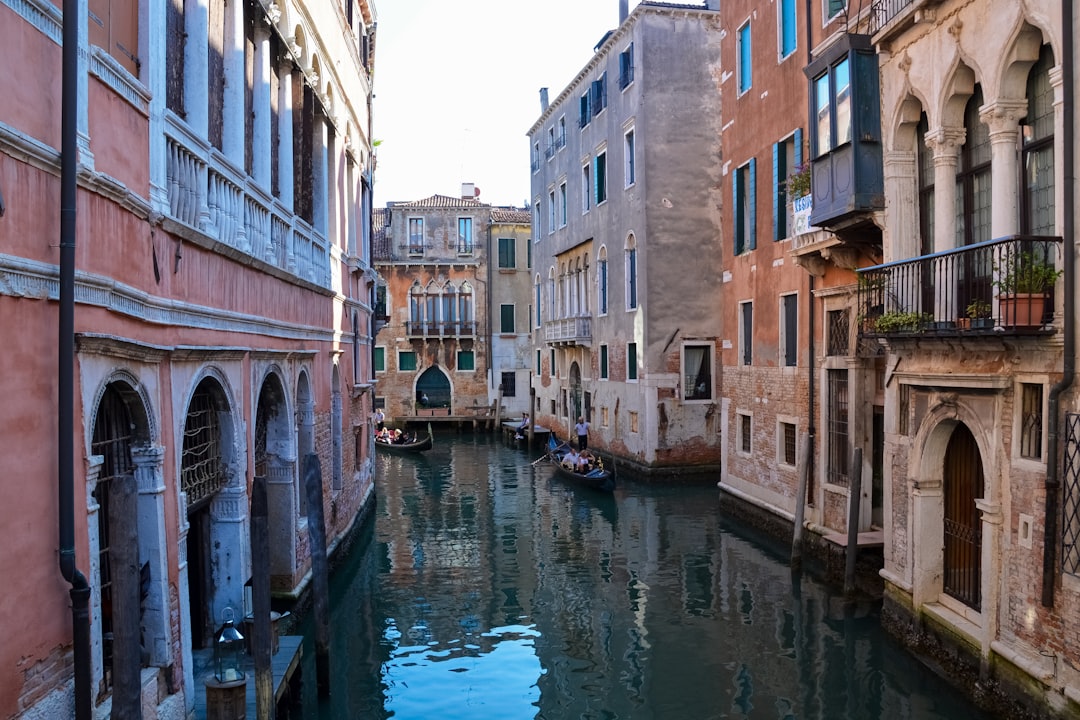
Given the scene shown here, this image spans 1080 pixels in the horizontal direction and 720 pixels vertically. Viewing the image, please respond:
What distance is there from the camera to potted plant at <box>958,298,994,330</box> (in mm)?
6500

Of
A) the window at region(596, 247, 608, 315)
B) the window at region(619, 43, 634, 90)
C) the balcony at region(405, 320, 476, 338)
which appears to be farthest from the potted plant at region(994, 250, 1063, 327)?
the balcony at region(405, 320, 476, 338)

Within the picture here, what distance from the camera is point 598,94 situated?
22859 mm

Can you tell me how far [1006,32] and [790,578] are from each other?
668 cm

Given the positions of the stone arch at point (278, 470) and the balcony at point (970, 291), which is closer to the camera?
the balcony at point (970, 291)

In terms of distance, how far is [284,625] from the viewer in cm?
828

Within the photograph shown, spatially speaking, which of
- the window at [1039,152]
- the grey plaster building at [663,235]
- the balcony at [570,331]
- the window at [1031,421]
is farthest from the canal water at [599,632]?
the balcony at [570,331]

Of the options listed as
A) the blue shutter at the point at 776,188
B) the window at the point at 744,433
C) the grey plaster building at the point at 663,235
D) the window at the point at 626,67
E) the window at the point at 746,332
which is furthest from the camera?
the window at the point at 626,67

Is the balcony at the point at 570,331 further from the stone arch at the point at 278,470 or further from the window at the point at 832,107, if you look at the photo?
the stone arch at the point at 278,470

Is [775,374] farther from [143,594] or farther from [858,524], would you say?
[143,594]

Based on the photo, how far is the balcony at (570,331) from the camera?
23.6 metres

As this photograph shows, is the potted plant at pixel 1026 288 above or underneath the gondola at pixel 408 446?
above

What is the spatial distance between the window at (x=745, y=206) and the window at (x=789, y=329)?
4.81ft

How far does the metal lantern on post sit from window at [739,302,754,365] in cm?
912

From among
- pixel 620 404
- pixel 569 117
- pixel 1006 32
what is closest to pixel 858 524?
pixel 1006 32
